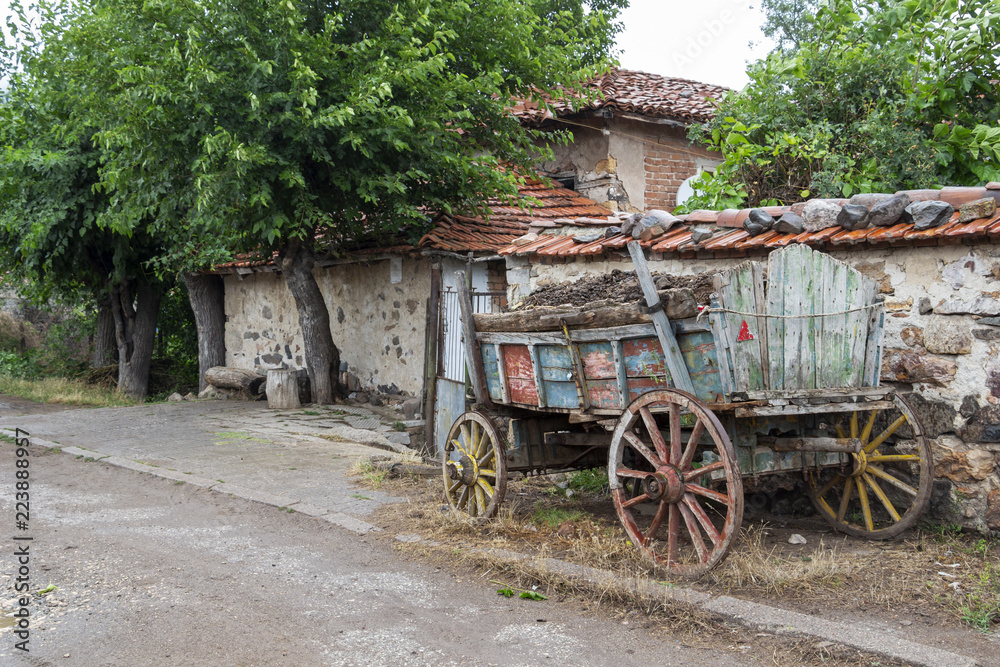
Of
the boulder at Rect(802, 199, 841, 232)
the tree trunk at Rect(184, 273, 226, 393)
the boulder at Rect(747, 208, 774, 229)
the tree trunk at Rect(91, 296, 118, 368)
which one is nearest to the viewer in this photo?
the boulder at Rect(802, 199, 841, 232)

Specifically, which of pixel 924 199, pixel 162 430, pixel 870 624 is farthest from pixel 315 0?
pixel 870 624

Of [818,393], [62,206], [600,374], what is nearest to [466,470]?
[600,374]

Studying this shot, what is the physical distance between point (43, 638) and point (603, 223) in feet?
17.5

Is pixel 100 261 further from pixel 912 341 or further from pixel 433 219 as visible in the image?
pixel 912 341

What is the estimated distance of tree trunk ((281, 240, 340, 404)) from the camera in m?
11.3

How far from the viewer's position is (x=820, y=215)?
5.43 m

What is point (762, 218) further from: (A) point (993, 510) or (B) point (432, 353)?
(B) point (432, 353)

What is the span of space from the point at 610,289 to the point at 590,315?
75 centimetres

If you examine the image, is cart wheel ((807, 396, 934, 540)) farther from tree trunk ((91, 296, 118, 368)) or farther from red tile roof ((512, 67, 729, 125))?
→ tree trunk ((91, 296, 118, 368))

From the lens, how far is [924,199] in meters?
5.23

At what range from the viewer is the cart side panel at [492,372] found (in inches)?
213

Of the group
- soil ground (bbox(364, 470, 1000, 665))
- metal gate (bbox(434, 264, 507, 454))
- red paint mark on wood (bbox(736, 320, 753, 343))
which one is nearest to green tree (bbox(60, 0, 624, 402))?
metal gate (bbox(434, 264, 507, 454))

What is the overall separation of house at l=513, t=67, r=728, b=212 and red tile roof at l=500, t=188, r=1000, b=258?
5748 millimetres

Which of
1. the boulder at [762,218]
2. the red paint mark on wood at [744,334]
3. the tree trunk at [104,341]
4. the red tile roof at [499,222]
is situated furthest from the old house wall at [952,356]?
the tree trunk at [104,341]
